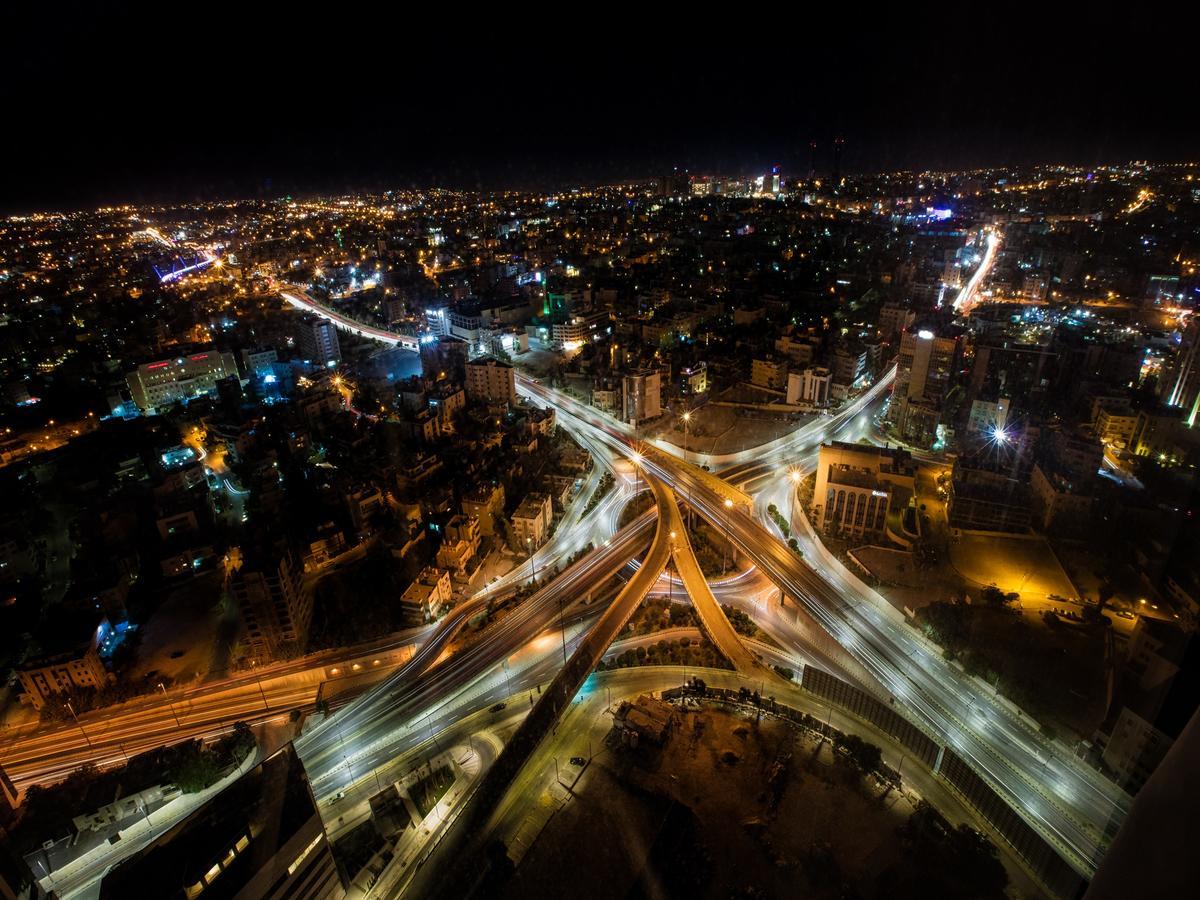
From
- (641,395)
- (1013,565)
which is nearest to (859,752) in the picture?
(1013,565)

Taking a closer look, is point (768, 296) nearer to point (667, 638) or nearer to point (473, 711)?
point (667, 638)

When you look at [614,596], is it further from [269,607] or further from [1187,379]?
[1187,379]

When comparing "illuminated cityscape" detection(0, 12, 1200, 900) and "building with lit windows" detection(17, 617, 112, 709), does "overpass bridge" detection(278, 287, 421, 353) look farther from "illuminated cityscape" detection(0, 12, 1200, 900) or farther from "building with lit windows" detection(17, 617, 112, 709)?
"building with lit windows" detection(17, 617, 112, 709)

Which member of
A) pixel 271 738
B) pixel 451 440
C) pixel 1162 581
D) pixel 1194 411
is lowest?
pixel 271 738

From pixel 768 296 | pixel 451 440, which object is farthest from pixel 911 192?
pixel 451 440

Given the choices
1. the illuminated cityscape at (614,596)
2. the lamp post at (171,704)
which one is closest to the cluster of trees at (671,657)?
the illuminated cityscape at (614,596)

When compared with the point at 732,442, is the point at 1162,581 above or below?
above
